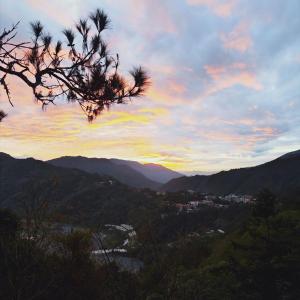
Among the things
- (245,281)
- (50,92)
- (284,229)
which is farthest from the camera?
(245,281)

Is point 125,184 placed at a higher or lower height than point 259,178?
lower

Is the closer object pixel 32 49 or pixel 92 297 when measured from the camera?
pixel 32 49

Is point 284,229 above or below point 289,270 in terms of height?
above

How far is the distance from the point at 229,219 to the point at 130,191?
158 ft

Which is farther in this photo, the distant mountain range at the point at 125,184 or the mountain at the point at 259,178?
the mountain at the point at 259,178

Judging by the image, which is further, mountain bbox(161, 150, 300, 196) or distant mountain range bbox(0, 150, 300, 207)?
mountain bbox(161, 150, 300, 196)

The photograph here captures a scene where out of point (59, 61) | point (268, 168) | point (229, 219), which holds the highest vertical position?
point (268, 168)

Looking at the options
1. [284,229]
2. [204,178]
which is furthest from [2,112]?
[204,178]

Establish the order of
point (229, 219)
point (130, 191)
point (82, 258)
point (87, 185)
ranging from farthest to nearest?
point (87, 185)
point (130, 191)
point (229, 219)
point (82, 258)

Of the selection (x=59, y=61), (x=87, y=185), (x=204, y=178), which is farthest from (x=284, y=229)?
(x=204, y=178)

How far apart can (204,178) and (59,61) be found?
19372cm

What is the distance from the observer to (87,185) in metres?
137

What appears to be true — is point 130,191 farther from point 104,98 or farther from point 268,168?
point 104,98

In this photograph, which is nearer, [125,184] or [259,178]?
[259,178]
